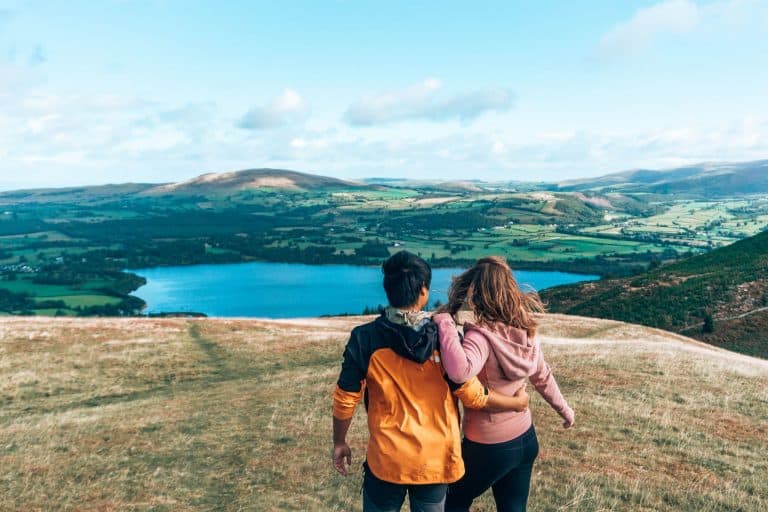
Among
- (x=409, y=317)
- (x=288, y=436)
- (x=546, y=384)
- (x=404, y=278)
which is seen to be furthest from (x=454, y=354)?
(x=288, y=436)

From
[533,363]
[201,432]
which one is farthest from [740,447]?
[201,432]

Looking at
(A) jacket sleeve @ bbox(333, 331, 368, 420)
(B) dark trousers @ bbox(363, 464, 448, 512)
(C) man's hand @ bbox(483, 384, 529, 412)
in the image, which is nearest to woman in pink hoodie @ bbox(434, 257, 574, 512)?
(C) man's hand @ bbox(483, 384, 529, 412)

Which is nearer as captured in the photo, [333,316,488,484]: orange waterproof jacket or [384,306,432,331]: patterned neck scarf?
[384,306,432,331]: patterned neck scarf

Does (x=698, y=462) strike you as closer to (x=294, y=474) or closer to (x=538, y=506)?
(x=538, y=506)

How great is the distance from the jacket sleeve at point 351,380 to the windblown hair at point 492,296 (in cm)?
134

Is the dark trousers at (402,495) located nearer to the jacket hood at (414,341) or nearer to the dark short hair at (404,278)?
the jacket hood at (414,341)

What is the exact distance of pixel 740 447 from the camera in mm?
13891

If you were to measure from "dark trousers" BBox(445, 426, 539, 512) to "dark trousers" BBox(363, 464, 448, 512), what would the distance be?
0.59 meters

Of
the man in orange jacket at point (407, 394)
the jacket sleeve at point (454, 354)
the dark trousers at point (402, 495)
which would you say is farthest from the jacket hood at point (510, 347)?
the dark trousers at point (402, 495)

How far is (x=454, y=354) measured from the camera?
559 cm

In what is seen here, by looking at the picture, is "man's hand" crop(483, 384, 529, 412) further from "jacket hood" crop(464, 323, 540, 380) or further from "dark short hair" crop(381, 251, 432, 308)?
"dark short hair" crop(381, 251, 432, 308)

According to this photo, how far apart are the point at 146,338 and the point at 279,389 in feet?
68.8

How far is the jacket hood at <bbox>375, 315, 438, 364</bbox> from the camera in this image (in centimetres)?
552

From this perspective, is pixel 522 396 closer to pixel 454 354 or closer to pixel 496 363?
pixel 496 363
